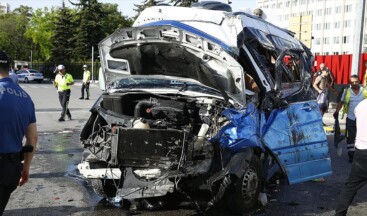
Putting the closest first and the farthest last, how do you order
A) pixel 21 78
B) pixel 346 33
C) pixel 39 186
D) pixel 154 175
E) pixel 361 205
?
pixel 154 175 → pixel 361 205 → pixel 39 186 → pixel 21 78 → pixel 346 33

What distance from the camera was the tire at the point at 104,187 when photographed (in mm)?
5660

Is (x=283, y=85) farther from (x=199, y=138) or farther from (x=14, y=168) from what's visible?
(x=14, y=168)

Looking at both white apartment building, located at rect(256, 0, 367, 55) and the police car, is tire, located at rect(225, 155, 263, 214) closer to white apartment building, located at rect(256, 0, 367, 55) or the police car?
the police car

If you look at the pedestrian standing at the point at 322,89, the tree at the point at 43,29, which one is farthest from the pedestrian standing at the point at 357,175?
the tree at the point at 43,29

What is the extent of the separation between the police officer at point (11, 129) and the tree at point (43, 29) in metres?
55.7

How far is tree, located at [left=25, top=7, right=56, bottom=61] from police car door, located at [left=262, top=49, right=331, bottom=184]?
5384cm

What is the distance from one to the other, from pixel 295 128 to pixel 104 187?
2.62 meters

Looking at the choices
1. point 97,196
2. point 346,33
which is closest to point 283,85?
point 97,196

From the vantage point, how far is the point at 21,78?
41.6 m

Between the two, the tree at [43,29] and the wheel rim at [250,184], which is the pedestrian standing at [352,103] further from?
the tree at [43,29]

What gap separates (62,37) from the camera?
54844 millimetres

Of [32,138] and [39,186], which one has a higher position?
[32,138]

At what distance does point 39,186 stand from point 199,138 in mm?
2883

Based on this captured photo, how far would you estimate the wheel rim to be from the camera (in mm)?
5062
